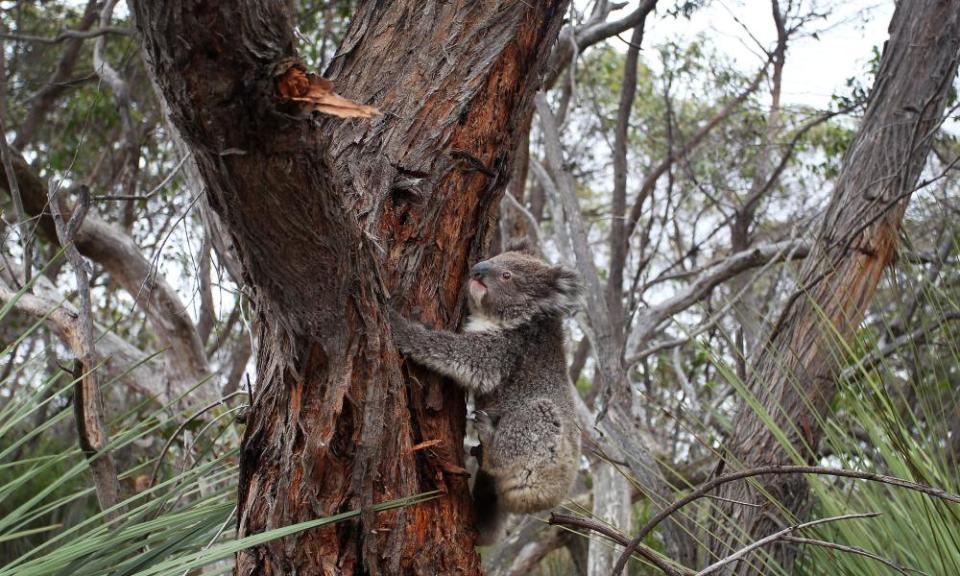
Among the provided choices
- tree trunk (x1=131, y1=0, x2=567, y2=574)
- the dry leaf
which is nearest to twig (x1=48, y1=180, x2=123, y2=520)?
tree trunk (x1=131, y1=0, x2=567, y2=574)

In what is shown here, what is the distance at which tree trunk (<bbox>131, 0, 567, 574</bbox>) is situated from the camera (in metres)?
1.15

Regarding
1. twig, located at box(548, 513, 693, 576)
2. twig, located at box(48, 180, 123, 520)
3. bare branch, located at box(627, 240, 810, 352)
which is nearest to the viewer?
twig, located at box(548, 513, 693, 576)

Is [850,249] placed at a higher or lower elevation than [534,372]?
higher

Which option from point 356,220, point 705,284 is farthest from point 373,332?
point 705,284

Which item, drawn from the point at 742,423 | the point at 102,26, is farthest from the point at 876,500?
the point at 102,26

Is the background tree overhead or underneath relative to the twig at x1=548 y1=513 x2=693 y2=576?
overhead

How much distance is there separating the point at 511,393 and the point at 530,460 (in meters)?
0.22

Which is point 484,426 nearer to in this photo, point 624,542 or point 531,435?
point 531,435

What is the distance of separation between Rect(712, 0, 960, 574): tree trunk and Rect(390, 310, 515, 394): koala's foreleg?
1.00m

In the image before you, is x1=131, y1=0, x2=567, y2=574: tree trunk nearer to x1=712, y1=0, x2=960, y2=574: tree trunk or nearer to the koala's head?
the koala's head

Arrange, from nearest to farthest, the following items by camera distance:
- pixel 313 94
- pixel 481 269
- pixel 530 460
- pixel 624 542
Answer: pixel 313 94 → pixel 624 542 → pixel 530 460 → pixel 481 269

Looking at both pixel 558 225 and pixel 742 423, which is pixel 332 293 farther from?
pixel 558 225

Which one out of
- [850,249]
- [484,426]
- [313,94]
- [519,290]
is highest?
[313,94]

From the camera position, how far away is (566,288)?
2998 mm
